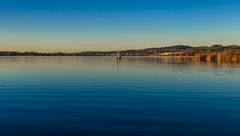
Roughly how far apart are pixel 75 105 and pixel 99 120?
231 inches

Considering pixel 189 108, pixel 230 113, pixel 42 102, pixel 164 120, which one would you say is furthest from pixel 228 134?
pixel 42 102

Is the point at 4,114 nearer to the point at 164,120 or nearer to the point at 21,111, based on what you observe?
the point at 21,111

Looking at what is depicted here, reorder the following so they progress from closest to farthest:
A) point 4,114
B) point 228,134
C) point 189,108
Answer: point 228,134, point 4,114, point 189,108

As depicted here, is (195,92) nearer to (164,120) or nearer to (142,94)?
(142,94)

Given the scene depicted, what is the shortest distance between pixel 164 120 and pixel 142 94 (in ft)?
40.9

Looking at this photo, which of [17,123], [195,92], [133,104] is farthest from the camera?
[195,92]

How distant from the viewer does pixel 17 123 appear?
18.3 meters

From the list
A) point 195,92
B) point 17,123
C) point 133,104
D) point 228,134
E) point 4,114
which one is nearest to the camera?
point 228,134

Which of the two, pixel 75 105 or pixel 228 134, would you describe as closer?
pixel 228 134

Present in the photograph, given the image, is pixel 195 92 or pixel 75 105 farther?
pixel 195 92

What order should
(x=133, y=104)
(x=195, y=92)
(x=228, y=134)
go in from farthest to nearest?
(x=195, y=92) < (x=133, y=104) < (x=228, y=134)

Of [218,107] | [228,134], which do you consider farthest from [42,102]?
[228,134]

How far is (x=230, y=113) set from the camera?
22.1 meters

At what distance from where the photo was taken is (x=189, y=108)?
23.8m
